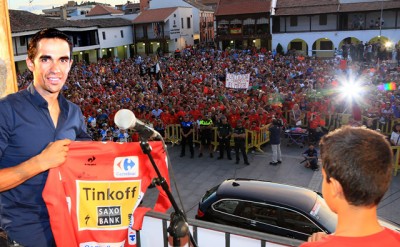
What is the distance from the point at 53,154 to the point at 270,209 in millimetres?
5774

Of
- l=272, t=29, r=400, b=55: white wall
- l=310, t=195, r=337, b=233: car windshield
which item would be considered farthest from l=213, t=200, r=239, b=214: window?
l=272, t=29, r=400, b=55: white wall

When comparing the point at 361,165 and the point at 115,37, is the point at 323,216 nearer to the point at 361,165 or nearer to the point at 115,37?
A: the point at 361,165

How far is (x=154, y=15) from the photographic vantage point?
2218 inches

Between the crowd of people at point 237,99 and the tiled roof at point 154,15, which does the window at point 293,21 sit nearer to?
the tiled roof at point 154,15

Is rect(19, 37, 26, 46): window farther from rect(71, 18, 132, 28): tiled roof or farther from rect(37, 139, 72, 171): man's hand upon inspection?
rect(37, 139, 72, 171): man's hand

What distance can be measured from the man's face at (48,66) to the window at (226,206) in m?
5.77

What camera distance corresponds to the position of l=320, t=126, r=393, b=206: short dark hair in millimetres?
1800

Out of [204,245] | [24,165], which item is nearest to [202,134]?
[204,245]

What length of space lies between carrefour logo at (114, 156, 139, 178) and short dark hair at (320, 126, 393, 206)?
1.94 metres

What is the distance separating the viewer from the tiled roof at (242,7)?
49.0 m

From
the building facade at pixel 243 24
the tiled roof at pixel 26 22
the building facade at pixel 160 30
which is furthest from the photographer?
the building facade at pixel 160 30

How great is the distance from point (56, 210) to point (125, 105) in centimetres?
1648

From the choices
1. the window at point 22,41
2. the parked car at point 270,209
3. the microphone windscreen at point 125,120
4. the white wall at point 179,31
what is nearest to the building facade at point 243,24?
the white wall at point 179,31

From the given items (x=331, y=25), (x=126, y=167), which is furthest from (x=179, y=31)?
(x=126, y=167)
